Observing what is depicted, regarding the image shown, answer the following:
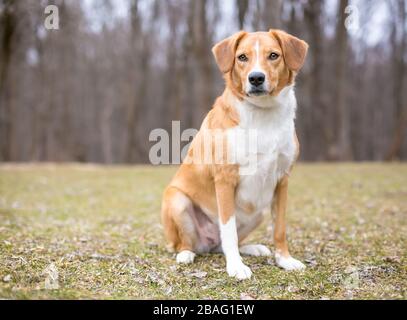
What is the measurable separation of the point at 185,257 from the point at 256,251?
811 mm

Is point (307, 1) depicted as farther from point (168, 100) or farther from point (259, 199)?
point (259, 199)

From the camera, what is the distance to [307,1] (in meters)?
20.1

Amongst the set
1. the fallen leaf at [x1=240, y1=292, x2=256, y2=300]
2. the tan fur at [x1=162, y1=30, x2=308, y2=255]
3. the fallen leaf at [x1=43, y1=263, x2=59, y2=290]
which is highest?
the tan fur at [x1=162, y1=30, x2=308, y2=255]

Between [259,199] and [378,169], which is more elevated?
[259,199]

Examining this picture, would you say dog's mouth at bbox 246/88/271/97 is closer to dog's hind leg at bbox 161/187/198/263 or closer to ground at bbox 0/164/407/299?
dog's hind leg at bbox 161/187/198/263

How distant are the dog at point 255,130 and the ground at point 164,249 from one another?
348mm

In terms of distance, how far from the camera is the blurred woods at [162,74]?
669 inches

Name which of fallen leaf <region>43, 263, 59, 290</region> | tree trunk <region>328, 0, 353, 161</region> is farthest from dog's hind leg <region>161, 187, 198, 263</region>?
tree trunk <region>328, 0, 353, 161</region>

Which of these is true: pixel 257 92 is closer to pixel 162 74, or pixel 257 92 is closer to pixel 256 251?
pixel 256 251

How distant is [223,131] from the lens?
4168 mm

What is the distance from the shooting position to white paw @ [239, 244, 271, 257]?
4.93 m

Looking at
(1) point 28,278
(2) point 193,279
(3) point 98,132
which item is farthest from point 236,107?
(3) point 98,132
